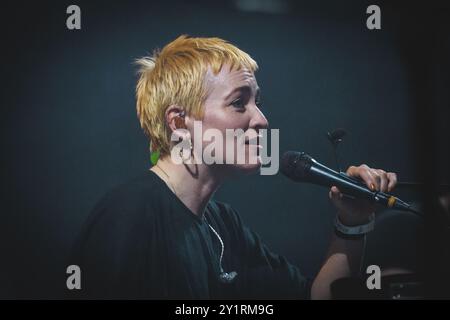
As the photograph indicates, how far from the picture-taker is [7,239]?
2246mm

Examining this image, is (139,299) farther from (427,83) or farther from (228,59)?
(427,83)

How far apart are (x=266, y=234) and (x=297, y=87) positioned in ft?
1.98

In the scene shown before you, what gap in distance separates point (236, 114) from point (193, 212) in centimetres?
40

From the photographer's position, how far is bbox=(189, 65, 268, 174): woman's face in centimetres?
218

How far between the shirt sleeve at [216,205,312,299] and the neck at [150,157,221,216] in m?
0.12

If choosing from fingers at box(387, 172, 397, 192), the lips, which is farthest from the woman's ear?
fingers at box(387, 172, 397, 192)

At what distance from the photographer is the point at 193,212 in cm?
219

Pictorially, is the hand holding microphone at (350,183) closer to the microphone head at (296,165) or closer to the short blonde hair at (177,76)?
the microphone head at (296,165)

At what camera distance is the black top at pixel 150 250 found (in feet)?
6.98

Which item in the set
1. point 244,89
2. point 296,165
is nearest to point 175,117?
point 244,89

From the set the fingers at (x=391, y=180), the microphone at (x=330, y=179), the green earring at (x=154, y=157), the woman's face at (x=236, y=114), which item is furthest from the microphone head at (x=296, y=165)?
the green earring at (x=154, y=157)

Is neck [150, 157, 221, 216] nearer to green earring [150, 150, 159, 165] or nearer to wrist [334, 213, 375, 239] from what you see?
green earring [150, 150, 159, 165]
